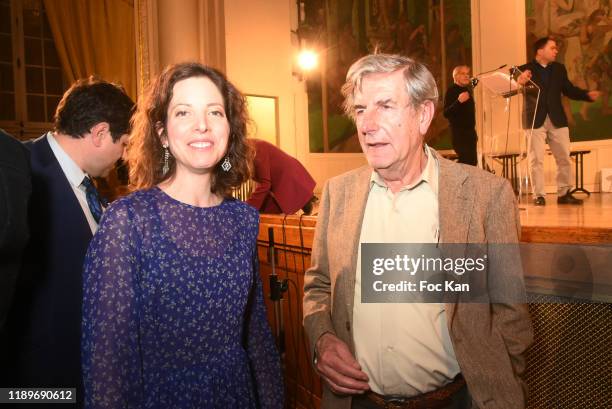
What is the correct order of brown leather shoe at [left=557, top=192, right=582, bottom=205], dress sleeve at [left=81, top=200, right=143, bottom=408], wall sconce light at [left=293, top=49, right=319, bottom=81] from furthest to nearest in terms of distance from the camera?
1. wall sconce light at [left=293, top=49, right=319, bottom=81]
2. brown leather shoe at [left=557, top=192, right=582, bottom=205]
3. dress sleeve at [left=81, top=200, right=143, bottom=408]

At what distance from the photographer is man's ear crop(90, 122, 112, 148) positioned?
2055 mm

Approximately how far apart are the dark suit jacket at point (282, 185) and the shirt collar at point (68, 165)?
252cm

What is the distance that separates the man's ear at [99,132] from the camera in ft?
6.74

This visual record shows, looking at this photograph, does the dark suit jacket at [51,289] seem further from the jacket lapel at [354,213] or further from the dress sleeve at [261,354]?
the jacket lapel at [354,213]

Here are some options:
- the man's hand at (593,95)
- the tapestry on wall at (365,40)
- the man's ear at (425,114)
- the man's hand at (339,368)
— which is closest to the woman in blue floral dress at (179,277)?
the man's hand at (339,368)

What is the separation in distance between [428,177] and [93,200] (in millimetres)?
1325

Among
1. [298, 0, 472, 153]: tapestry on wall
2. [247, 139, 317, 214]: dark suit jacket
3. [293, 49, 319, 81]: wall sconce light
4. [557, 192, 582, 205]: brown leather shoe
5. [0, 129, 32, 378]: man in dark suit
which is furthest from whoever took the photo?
[298, 0, 472, 153]: tapestry on wall

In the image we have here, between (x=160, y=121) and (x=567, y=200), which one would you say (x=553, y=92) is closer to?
(x=567, y=200)

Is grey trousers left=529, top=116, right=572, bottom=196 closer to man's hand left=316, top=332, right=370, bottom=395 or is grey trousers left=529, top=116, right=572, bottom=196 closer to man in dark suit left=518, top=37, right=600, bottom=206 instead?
man in dark suit left=518, top=37, right=600, bottom=206

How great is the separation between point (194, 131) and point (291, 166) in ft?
9.95

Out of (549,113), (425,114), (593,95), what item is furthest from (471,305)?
(549,113)

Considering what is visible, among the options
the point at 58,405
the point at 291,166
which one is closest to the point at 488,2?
the point at 291,166

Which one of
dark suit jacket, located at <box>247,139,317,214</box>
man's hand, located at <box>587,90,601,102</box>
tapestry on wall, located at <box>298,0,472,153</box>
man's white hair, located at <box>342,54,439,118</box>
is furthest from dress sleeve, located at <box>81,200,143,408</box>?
tapestry on wall, located at <box>298,0,472,153</box>

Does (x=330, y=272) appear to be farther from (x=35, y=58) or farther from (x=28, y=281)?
(x=35, y=58)
